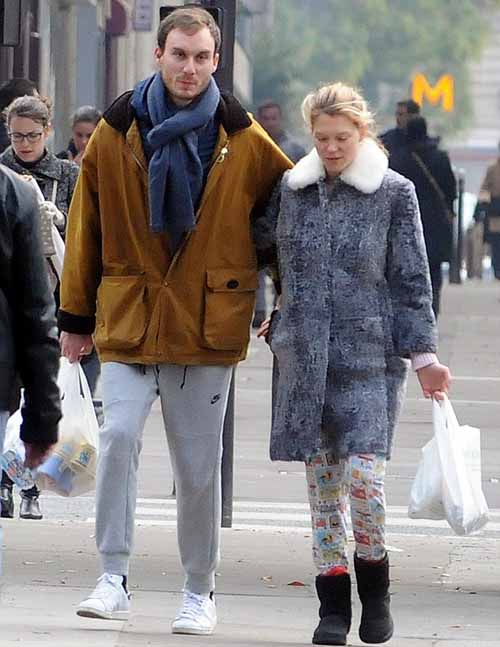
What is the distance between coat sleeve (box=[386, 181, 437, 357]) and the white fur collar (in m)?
0.09

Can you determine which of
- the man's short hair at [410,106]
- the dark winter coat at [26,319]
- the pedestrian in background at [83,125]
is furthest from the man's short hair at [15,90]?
the man's short hair at [410,106]

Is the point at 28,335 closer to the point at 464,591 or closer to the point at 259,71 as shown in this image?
the point at 464,591

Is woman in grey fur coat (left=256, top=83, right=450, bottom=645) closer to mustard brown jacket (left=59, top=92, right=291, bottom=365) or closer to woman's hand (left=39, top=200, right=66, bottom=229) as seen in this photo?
mustard brown jacket (left=59, top=92, right=291, bottom=365)

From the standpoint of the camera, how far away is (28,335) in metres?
5.10

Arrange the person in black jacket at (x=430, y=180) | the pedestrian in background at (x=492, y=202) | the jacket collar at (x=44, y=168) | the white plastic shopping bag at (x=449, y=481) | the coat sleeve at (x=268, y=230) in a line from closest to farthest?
the coat sleeve at (x=268, y=230) → the white plastic shopping bag at (x=449, y=481) → the jacket collar at (x=44, y=168) → the person in black jacket at (x=430, y=180) → the pedestrian in background at (x=492, y=202)

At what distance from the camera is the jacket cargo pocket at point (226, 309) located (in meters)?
6.37

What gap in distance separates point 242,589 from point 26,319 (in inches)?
102

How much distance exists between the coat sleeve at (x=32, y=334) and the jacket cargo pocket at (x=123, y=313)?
1.22 metres

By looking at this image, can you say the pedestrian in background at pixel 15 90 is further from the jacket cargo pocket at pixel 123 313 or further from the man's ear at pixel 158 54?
the jacket cargo pocket at pixel 123 313

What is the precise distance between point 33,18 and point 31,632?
55.8 ft

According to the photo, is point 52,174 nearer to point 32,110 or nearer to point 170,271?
point 32,110

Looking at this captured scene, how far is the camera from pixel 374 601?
644 cm

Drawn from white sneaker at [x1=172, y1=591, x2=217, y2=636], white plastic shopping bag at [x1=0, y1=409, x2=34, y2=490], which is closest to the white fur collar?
white sneaker at [x1=172, y1=591, x2=217, y2=636]

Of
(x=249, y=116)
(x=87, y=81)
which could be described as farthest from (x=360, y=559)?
(x=87, y=81)
